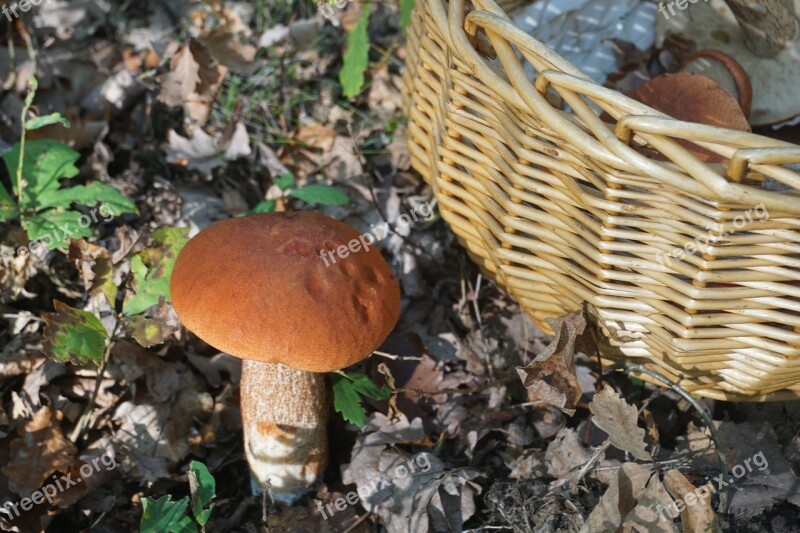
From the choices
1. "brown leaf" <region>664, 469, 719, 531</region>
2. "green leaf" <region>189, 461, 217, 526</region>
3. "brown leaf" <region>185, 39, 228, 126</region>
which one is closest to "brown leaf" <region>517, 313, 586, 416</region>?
"brown leaf" <region>664, 469, 719, 531</region>

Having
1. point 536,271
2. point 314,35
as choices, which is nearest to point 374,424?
point 536,271

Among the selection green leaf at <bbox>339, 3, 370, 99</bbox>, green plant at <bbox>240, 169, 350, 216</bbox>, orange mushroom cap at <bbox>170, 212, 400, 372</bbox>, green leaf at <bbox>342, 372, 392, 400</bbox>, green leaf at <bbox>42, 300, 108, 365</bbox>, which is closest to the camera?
orange mushroom cap at <bbox>170, 212, 400, 372</bbox>

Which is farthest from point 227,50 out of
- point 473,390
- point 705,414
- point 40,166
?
point 705,414

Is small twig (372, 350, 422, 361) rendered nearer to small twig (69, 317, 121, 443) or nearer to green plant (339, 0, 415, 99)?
small twig (69, 317, 121, 443)

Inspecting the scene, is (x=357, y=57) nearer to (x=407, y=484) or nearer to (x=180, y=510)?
(x=407, y=484)

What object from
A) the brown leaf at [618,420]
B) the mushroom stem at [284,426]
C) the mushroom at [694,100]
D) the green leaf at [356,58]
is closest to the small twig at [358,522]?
the mushroom stem at [284,426]

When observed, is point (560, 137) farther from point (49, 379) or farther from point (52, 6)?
point (52, 6)

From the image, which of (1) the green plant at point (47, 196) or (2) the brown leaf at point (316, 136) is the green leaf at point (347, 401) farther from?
(2) the brown leaf at point (316, 136)
